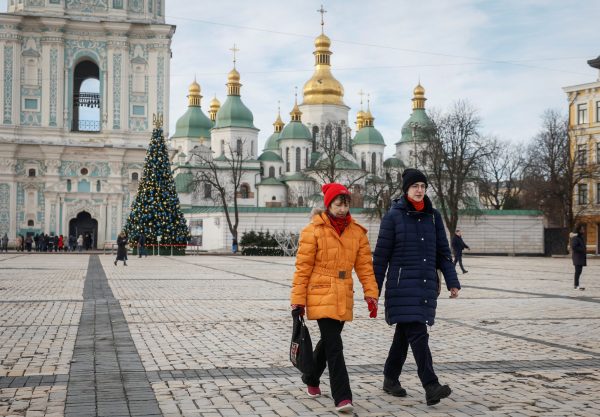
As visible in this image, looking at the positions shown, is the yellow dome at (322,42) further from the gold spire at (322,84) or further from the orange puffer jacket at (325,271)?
the orange puffer jacket at (325,271)

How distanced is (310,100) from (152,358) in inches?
3548

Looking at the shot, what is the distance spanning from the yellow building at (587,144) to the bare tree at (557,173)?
0.53m

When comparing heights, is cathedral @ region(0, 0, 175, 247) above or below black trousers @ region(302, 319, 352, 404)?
above

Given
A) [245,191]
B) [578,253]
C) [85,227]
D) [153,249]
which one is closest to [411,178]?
[578,253]

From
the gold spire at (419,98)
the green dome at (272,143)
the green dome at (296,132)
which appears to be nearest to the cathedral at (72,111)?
the green dome at (296,132)

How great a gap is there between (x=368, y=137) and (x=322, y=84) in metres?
7.99

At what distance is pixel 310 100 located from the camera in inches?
3841

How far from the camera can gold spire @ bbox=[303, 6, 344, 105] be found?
318ft

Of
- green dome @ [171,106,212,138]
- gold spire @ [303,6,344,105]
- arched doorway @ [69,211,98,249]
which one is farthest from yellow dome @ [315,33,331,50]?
arched doorway @ [69,211,98,249]

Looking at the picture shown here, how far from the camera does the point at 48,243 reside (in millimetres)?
53938

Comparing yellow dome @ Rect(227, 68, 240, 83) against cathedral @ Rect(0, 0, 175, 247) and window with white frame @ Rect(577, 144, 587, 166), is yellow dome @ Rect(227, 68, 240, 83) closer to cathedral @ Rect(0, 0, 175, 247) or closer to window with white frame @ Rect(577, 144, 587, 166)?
A: cathedral @ Rect(0, 0, 175, 247)

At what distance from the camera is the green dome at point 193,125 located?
3937 inches

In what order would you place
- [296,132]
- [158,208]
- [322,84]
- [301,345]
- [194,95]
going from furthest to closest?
[194,95] → [322,84] → [296,132] → [158,208] → [301,345]

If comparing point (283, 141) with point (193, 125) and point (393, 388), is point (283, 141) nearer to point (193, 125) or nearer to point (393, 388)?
point (193, 125)
